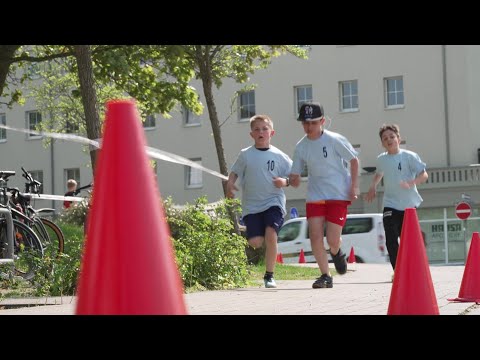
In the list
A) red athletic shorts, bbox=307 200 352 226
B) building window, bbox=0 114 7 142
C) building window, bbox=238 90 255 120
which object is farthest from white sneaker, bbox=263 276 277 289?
building window, bbox=0 114 7 142

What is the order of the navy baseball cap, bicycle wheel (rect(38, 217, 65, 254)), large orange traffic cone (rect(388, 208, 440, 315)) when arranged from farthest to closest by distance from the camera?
bicycle wheel (rect(38, 217, 65, 254)) < the navy baseball cap < large orange traffic cone (rect(388, 208, 440, 315))

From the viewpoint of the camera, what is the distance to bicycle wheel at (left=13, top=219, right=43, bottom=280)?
392 inches

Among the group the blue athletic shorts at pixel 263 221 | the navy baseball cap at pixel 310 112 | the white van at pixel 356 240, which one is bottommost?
the white van at pixel 356 240

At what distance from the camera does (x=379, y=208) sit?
153ft

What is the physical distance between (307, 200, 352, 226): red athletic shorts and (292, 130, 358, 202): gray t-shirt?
0.06 meters

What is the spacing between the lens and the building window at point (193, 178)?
53.4 m

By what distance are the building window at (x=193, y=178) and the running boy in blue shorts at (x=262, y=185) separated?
42242mm

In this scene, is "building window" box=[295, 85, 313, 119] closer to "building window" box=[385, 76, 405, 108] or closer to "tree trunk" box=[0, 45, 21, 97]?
"building window" box=[385, 76, 405, 108]

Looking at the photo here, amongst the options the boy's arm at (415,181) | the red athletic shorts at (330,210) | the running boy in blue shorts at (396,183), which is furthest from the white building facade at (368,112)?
the red athletic shorts at (330,210)

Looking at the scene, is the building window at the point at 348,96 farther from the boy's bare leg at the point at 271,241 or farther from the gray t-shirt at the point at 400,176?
the boy's bare leg at the point at 271,241

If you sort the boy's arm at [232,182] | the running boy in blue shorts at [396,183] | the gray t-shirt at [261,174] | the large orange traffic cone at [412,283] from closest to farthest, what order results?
the large orange traffic cone at [412,283] → the gray t-shirt at [261,174] → the boy's arm at [232,182] → the running boy in blue shorts at [396,183]
